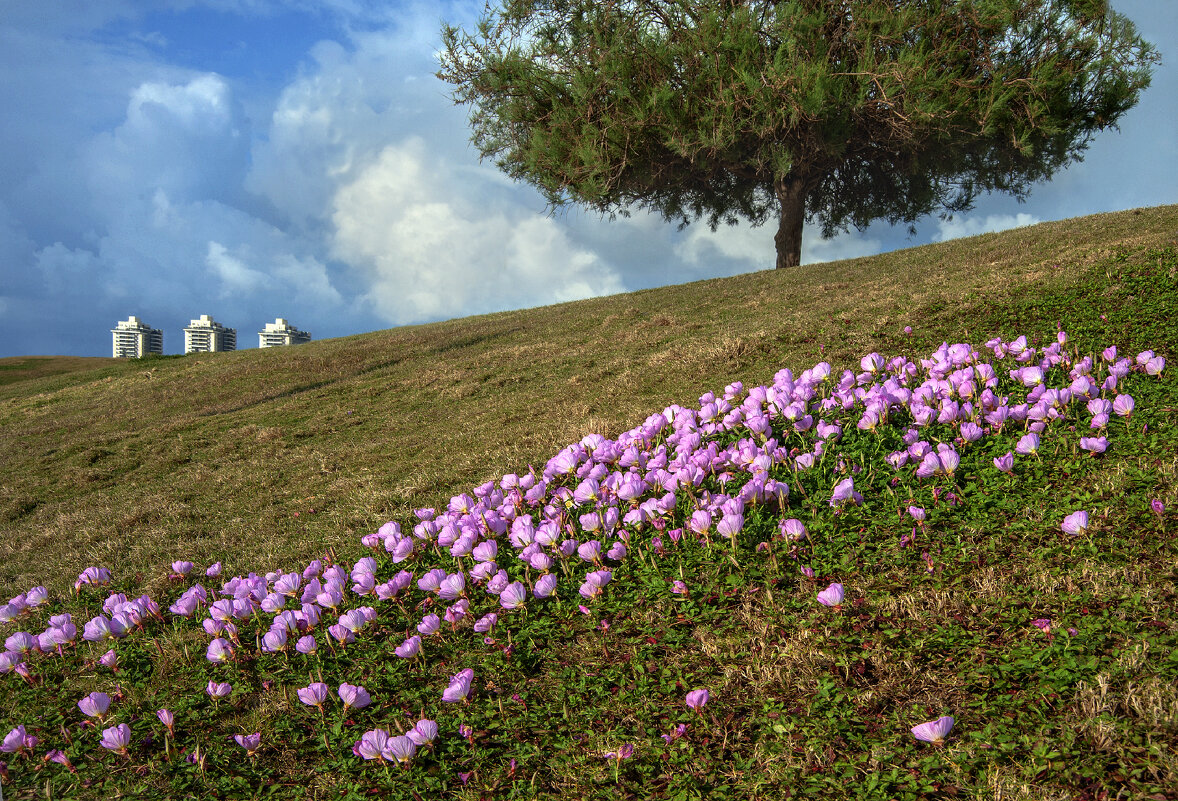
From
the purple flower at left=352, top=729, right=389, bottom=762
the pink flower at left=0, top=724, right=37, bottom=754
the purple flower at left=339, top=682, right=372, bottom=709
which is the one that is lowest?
the pink flower at left=0, top=724, right=37, bottom=754

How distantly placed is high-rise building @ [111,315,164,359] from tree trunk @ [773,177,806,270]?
566 ft

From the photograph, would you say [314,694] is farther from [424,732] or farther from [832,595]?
[832,595]

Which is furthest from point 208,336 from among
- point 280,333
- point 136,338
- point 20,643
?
point 20,643

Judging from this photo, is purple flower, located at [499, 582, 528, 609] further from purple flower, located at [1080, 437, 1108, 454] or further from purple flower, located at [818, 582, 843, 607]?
purple flower, located at [1080, 437, 1108, 454]

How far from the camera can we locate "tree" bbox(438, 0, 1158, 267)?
17.8 meters

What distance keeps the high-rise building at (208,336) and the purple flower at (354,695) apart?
16255 centimetres

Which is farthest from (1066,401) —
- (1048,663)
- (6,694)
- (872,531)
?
(6,694)

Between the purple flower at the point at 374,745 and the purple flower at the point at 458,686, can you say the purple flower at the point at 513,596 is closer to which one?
the purple flower at the point at 458,686

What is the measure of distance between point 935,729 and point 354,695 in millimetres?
2318

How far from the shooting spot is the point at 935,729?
7.59 feet

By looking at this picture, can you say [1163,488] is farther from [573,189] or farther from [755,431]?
[573,189]

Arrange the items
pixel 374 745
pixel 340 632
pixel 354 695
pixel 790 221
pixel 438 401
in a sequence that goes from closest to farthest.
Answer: pixel 374 745 → pixel 354 695 → pixel 340 632 → pixel 438 401 → pixel 790 221

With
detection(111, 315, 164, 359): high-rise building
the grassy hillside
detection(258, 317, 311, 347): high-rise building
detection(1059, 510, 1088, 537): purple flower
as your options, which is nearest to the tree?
the grassy hillside

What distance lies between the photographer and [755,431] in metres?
4.76
